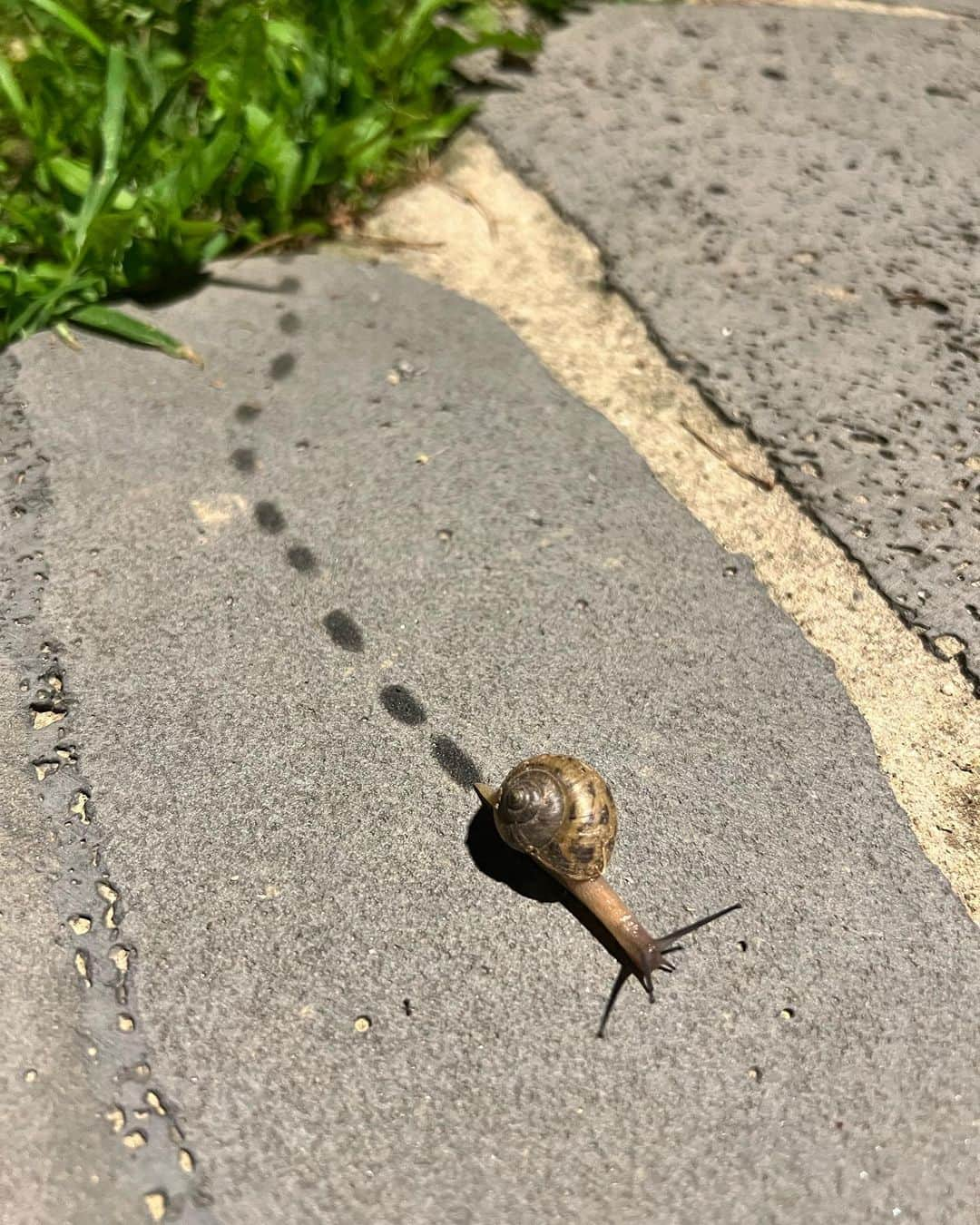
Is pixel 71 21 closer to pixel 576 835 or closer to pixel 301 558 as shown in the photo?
pixel 301 558

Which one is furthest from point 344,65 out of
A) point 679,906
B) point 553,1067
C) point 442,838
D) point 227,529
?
point 553,1067

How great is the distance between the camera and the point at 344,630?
6.11 ft

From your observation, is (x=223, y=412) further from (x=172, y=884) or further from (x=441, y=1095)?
(x=441, y=1095)

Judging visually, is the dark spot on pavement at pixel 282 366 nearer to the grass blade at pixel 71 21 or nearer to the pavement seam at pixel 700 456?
the pavement seam at pixel 700 456

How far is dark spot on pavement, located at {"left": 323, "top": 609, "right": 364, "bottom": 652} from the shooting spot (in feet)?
6.07

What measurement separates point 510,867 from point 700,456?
0.89 metres

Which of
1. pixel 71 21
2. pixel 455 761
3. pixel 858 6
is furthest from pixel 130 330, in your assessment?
pixel 858 6

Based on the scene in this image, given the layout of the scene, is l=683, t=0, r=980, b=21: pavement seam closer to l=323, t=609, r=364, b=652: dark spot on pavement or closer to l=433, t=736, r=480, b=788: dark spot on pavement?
l=323, t=609, r=364, b=652: dark spot on pavement

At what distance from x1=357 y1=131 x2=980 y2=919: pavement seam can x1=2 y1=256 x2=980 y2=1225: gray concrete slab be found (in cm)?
5

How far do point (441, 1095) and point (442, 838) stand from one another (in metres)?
0.38

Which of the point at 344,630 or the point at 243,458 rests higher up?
the point at 243,458

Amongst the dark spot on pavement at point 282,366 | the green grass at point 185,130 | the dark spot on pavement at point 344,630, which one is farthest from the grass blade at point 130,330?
the dark spot on pavement at point 344,630

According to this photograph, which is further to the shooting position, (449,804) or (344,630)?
(344,630)

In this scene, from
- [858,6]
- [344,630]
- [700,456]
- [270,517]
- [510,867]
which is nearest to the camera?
[510,867]
